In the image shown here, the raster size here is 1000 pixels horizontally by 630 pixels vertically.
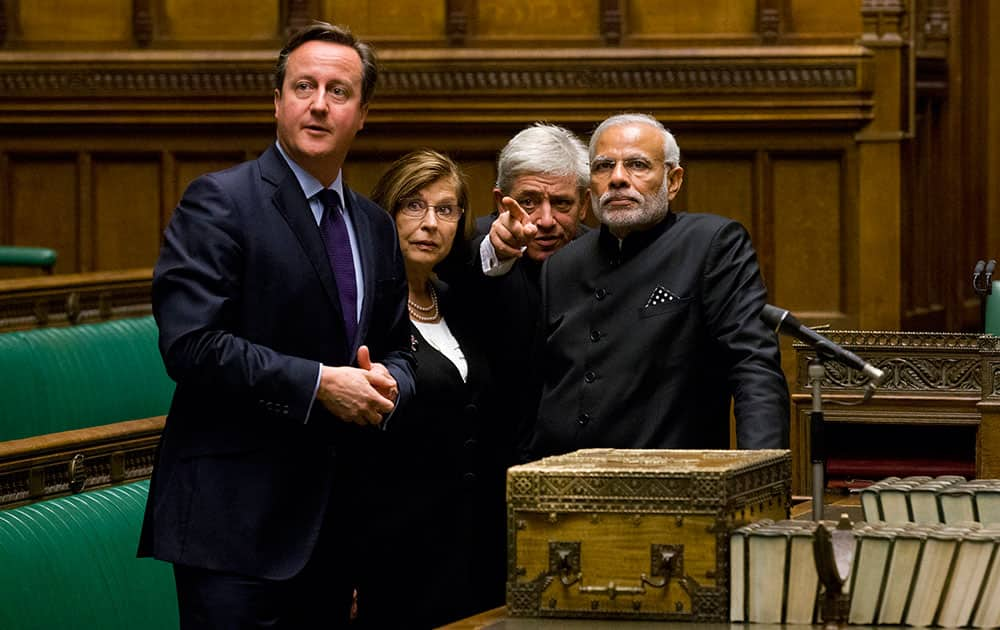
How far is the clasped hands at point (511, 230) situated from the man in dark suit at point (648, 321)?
142 millimetres

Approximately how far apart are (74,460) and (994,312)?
3.36m

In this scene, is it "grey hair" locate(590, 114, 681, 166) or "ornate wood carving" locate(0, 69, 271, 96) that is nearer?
"grey hair" locate(590, 114, 681, 166)

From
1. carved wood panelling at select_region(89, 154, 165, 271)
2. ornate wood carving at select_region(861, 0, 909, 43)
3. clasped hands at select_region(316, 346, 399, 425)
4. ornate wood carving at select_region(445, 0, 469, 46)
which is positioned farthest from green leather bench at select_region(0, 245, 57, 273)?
clasped hands at select_region(316, 346, 399, 425)

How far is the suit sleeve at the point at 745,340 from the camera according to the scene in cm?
329

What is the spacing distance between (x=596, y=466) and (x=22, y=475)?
1508 mm

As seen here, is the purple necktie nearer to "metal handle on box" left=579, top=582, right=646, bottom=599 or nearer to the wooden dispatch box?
the wooden dispatch box

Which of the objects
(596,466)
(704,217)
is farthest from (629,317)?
(596,466)

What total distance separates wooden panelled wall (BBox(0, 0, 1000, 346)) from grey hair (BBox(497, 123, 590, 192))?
14.0ft

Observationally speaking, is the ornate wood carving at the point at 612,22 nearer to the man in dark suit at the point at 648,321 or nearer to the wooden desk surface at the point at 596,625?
the man in dark suit at the point at 648,321

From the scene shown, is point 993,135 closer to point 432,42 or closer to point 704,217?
point 432,42

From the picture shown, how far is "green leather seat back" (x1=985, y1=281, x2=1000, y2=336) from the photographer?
6.00m

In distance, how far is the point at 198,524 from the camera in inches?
115

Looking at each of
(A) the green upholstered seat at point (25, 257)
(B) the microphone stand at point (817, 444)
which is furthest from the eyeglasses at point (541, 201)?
(A) the green upholstered seat at point (25, 257)

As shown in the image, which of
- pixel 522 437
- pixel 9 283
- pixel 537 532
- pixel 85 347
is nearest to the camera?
pixel 537 532
